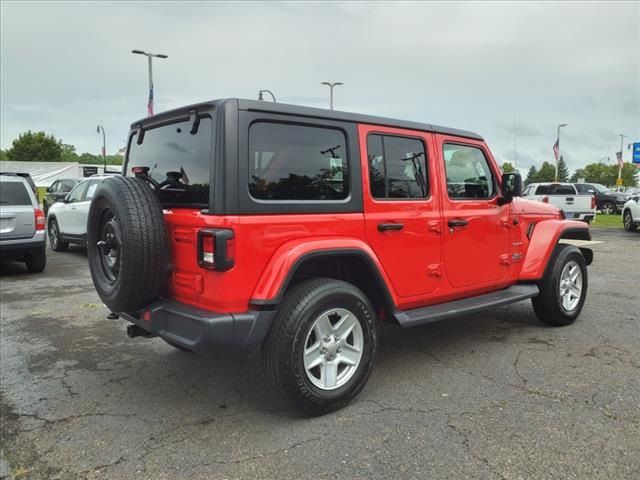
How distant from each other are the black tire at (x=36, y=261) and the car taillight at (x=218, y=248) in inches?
271

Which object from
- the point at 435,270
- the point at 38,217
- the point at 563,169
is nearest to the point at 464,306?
the point at 435,270

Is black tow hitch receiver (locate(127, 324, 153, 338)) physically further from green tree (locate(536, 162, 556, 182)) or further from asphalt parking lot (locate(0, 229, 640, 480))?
green tree (locate(536, 162, 556, 182))

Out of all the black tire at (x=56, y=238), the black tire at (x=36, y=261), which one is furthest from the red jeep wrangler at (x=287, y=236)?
the black tire at (x=56, y=238)

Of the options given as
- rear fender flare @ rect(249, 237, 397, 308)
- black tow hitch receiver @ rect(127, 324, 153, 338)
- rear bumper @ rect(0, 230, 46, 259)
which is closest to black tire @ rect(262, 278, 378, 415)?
rear fender flare @ rect(249, 237, 397, 308)

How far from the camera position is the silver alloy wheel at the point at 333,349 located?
316 cm

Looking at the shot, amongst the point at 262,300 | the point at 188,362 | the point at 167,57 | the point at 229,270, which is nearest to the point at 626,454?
the point at 262,300

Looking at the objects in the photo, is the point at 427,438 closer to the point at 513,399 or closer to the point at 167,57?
the point at 513,399

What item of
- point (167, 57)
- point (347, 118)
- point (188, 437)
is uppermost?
point (167, 57)

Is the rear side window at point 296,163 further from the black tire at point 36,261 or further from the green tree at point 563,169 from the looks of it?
the green tree at point 563,169

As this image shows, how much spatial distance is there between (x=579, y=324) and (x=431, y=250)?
2337 millimetres

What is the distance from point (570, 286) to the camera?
514cm

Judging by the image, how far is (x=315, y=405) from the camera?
10.2 feet

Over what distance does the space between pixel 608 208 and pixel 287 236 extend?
27916 millimetres

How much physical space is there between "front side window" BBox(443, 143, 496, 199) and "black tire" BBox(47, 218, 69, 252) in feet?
32.9
